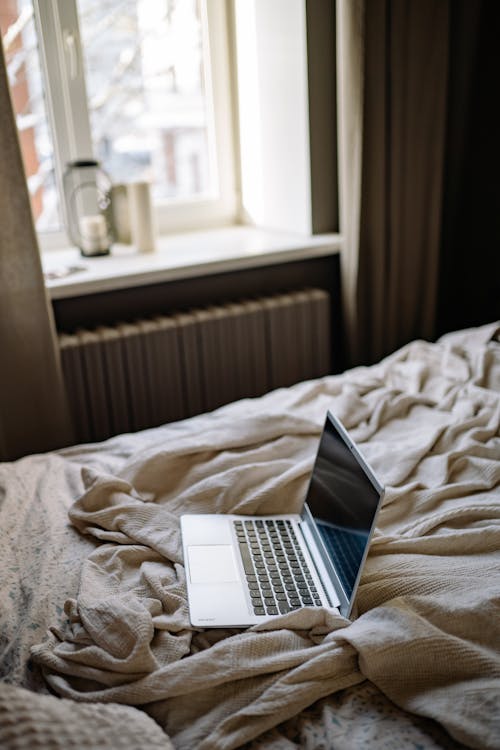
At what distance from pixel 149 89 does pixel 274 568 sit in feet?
6.23

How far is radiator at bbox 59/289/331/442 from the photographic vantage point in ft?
6.82

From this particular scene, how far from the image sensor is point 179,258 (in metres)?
2.24

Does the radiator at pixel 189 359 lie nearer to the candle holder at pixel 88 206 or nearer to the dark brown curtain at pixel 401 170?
the dark brown curtain at pixel 401 170

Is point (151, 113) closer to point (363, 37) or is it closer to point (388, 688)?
point (363, 37)

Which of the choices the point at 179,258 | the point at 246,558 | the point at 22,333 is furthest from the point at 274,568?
the point at 179,258

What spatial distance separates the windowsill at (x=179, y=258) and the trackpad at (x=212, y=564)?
1.06 meters

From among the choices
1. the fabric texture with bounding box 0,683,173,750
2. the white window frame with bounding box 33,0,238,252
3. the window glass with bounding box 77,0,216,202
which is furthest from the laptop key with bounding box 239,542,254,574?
the window glass with bounding box 77,0,216,202

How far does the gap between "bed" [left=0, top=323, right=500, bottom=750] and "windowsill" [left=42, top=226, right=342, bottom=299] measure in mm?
643

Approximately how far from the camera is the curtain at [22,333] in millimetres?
1732

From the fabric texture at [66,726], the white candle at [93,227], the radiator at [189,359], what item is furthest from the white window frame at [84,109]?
the fabric texture at [66,726]

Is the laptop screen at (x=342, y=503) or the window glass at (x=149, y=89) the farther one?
the window glass at (x=149, y=89)

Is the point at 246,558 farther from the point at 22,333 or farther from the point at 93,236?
the point at 93,236

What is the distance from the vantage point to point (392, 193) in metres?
2.34

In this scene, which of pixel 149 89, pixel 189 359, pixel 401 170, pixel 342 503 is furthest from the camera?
pixel 149 89
